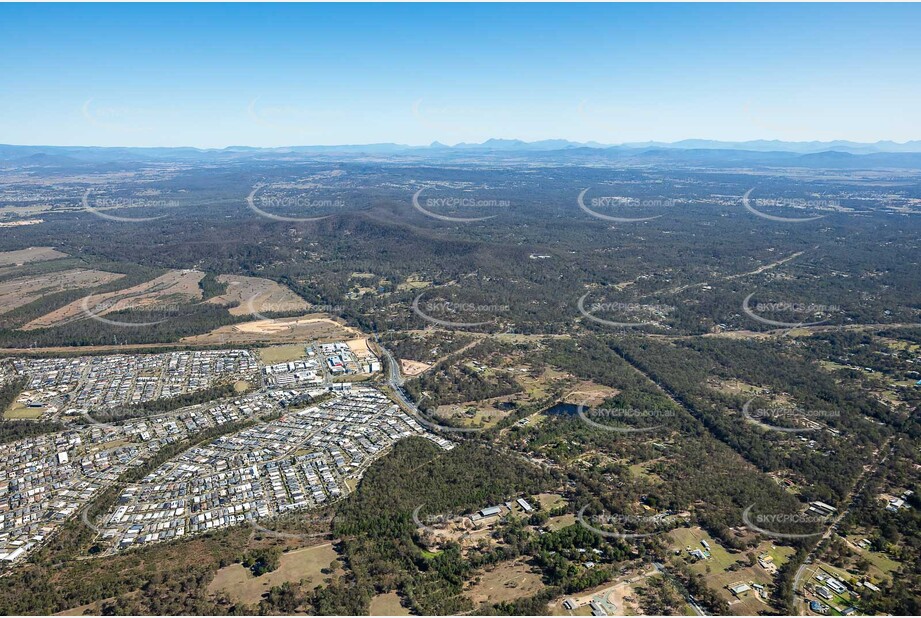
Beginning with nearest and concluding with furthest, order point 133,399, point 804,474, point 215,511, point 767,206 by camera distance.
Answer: point 215,511
point 804,474
point 133,399
point 767,206

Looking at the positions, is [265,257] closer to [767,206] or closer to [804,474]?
[804,474]

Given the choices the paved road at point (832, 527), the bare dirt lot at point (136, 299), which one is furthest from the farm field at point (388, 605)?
the bare dirt lot at point (136, 299)

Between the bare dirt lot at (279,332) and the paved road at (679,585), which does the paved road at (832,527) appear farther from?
the bare dirt lot at (279,332)

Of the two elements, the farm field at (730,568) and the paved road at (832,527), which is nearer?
the farm field at (730,568)

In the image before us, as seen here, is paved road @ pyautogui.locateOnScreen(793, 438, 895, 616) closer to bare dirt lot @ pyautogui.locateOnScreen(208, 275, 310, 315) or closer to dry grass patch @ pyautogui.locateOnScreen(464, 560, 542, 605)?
dry grass patch @ pyautogui.locateOnScreen(464, 560, 542, 605)

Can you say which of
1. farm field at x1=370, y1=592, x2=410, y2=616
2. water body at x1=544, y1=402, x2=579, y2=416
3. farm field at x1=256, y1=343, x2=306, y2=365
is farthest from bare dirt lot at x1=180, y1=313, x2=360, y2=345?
farm field at x1=370, y1=592, x2=410, y2=616

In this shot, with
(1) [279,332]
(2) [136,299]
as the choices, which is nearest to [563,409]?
(1) [279,332]

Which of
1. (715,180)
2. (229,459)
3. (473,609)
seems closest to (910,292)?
(473,609)

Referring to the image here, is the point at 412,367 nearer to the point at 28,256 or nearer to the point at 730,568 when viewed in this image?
the point at 730,568

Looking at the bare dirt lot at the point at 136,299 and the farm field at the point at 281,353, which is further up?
the bare dirt lot at the point at 136,299
